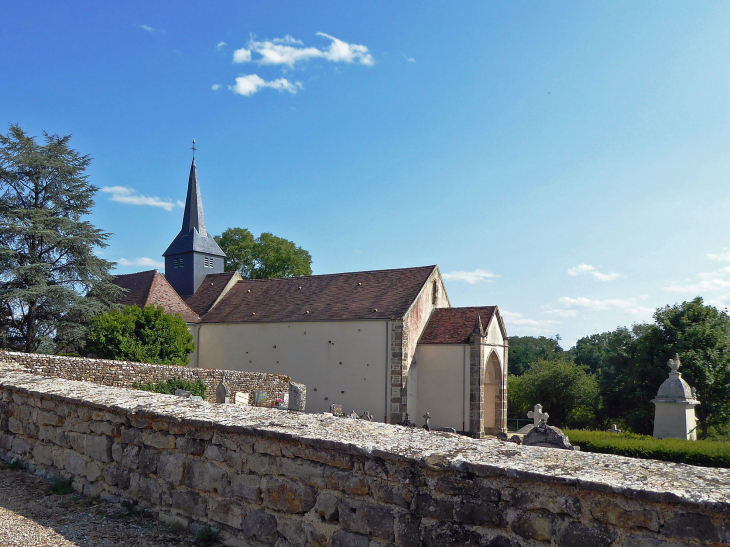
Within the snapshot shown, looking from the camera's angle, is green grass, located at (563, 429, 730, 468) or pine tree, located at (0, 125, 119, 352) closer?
green grass, located at (563, 429, 730, 468)

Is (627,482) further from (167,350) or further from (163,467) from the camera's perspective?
(167,350)

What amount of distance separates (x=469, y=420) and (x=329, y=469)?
22.4 meters

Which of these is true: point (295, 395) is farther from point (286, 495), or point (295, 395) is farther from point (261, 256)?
point (261, 256)

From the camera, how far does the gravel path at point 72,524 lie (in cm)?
359

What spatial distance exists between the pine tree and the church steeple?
6900 mm

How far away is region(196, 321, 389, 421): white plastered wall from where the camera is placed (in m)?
25.0

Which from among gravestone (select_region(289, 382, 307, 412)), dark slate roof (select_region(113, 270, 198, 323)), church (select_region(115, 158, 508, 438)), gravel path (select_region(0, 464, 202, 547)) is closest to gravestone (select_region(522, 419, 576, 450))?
gravestone (select_region(289, 382, 307, 412))

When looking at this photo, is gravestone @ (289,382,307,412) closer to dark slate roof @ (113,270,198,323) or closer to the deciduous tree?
dark slate roof @ (113,270,198,323)

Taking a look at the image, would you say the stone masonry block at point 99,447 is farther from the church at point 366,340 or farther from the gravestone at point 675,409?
the church at point 366,340

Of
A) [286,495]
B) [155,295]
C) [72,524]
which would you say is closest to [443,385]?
[155,295]

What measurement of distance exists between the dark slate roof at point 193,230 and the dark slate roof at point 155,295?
3.61 meters

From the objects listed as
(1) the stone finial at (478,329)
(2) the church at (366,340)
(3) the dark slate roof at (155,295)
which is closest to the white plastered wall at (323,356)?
(2) the church at (366,340)

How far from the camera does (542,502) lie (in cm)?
258

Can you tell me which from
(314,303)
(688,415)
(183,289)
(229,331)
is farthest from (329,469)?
(183,289)
